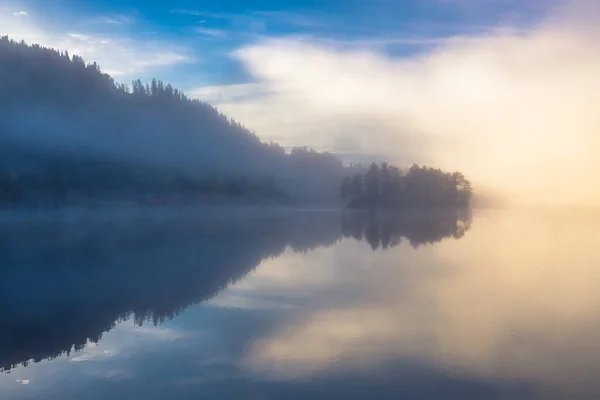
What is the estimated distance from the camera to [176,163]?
19925 centimetres

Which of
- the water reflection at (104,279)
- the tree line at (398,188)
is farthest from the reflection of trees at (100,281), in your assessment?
the tree line at (398,188)

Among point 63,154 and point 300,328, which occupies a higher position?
point 63,154

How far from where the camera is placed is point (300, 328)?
57.6 feet

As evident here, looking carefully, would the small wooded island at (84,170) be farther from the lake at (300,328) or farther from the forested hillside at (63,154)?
the lake at (300,328)

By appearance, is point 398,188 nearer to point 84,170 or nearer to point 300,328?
point 84,170

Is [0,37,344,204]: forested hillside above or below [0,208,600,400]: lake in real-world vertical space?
above

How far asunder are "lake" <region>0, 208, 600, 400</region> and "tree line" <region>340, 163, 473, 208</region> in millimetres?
88984

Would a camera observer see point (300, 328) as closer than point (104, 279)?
Yes

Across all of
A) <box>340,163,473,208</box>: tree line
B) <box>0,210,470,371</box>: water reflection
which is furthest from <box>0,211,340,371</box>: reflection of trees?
<box>340,163,473,208</box>: tree line

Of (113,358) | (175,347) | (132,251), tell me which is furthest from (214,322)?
(132,251)

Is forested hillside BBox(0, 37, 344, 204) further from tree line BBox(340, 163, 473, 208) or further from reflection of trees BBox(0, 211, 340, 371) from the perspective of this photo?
reflection of trees BBox(0, 211, 340, 371)

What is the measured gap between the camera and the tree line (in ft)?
406

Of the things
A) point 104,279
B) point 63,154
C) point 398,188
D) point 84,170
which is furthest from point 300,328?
point 63,154

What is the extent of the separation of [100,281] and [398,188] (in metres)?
103
